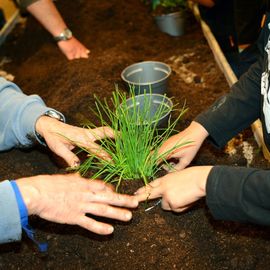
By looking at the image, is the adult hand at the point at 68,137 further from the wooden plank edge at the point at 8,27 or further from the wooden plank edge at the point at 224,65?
the wooden plank edge at the point at 8,27

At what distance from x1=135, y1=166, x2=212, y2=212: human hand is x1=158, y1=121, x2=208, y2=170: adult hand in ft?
0.67

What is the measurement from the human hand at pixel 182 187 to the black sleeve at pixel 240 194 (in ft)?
0.15

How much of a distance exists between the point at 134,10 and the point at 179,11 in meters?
0.59

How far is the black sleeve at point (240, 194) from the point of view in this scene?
1.00 m

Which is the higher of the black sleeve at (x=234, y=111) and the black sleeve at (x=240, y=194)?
the black sleeve at (x=240, y=194)

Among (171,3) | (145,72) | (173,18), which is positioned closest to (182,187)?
(145,72)

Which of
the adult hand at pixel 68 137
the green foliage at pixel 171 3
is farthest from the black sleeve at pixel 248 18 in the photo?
the adult hand at pixel 68 137

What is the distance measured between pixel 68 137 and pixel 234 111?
0.66 metres

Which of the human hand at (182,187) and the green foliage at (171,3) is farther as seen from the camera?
the green foliage at (171,3)

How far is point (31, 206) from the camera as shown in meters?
1.12

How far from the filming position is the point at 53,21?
272 cm

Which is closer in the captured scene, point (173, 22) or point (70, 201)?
point (70, 201)

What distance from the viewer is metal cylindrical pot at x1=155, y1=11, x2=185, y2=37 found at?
2953 millimetres

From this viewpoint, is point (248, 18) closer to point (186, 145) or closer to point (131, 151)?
point (186, 145)
